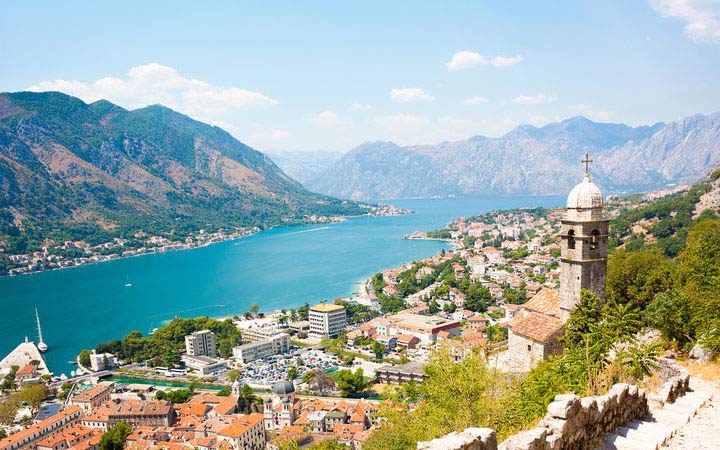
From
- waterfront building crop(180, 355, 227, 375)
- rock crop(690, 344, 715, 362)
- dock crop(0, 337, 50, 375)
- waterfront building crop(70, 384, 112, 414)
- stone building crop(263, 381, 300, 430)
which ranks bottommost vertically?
waterfront building crop(180, 355, 227, 375)

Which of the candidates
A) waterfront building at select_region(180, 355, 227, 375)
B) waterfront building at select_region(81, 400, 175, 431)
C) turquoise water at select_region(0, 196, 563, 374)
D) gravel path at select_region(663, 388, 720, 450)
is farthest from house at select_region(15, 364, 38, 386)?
gravel path at select_region(663, 388, 720, 450)

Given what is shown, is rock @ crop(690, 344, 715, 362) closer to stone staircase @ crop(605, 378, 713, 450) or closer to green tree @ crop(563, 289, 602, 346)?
green tree @ crop(563, 289, 602, 346)

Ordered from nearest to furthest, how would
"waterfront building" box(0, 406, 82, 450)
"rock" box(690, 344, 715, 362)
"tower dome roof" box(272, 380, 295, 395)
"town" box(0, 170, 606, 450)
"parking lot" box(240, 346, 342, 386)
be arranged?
"rock" box(690, 344, 715, 362) < "town" box(0, 170, 606, 450) < "waterfront building" box(0, 406, 82, 450) < "tower dome roof" box(272, 380, 295, 395) < "parking lot" box(240, 346, 342, 386)

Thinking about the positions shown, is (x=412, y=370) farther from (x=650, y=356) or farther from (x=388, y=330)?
(x=650, y=356)

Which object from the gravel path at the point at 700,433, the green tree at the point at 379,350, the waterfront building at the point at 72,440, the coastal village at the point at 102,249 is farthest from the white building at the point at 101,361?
the coastal village at the point at 102,249

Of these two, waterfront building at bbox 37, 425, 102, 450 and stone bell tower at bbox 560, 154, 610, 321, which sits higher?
stone bell tower at bbox 560, 154, 610, 321

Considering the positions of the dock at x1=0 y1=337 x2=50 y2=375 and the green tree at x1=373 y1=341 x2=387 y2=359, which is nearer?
the green tree at x1=373 y1=341 x2=387 y2=359
